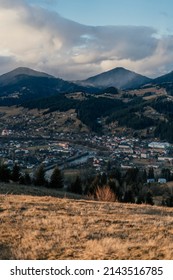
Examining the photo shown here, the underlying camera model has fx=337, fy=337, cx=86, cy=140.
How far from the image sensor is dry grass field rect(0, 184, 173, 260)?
1107 centimetres

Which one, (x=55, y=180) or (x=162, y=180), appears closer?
(x=55, y=180)

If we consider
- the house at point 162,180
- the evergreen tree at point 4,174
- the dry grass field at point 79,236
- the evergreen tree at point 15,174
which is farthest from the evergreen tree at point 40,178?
the house at point 162,180

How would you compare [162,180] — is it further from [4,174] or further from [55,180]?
[4,174]

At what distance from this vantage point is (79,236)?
43.8 ft

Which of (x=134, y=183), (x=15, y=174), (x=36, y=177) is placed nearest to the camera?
(x=15, y=174)

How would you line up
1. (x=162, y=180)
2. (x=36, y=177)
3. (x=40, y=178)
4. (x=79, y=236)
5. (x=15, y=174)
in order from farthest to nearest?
1. (x=162, y=180)
2. (x=36, y=177)
3. (x=40, y=178)
4. (x=15, y=174)
5. (x=79, y=236)

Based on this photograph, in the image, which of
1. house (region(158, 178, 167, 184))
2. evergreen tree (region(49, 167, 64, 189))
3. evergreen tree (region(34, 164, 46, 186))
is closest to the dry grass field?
evergreen tree (region(34, 164, 46, 186))

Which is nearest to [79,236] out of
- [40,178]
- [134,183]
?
[40,178]

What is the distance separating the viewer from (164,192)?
9775 cm

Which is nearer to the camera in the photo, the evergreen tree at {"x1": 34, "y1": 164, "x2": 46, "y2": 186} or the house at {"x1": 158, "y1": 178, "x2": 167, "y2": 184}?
the evergreen tree at {"x1": 34, "y1": 164, "x2": 46, "y2": 186}

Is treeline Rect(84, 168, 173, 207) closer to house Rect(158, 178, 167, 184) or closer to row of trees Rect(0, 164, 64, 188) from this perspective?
house Rect(158, 178, 167, 184)
